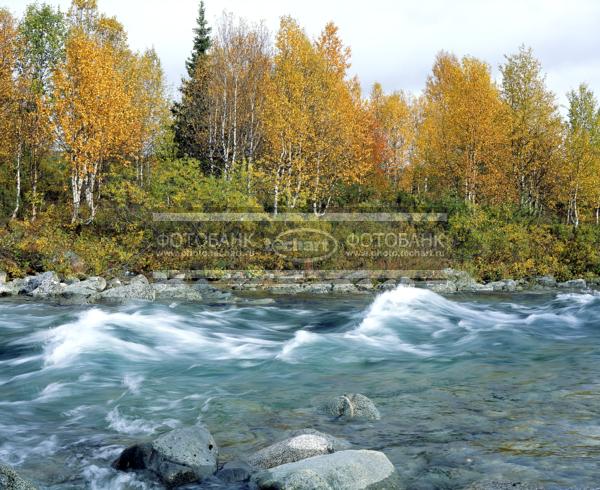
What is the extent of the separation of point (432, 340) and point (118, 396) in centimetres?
753

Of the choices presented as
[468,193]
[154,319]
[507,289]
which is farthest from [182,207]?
[468,193]

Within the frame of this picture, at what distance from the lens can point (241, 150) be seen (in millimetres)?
35219

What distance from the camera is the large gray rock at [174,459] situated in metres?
5.66

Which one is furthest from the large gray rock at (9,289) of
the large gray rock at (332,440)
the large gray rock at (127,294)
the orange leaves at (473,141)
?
the orange leaves at (473,141)

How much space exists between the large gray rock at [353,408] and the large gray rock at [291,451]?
1411 mm

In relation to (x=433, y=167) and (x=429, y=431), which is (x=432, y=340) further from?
(x=433, y=167)

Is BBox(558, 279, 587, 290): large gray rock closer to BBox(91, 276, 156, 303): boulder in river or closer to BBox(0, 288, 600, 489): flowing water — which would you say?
BBox(0, 288, 600, 489): flowing water

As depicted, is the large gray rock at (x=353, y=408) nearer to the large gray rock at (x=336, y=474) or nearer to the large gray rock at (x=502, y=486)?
the large gray rock at (x=336, y=474)

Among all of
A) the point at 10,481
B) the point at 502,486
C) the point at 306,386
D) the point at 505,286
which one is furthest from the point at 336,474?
the point at 505,286

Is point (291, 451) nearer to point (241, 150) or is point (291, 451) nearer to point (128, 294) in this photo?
point (128, 294)

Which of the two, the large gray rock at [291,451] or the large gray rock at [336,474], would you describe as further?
the large gray rock at [291,451]

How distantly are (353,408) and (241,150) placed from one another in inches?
1145

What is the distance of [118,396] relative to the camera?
28.7ft

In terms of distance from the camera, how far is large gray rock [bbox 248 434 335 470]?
19.1 ft
